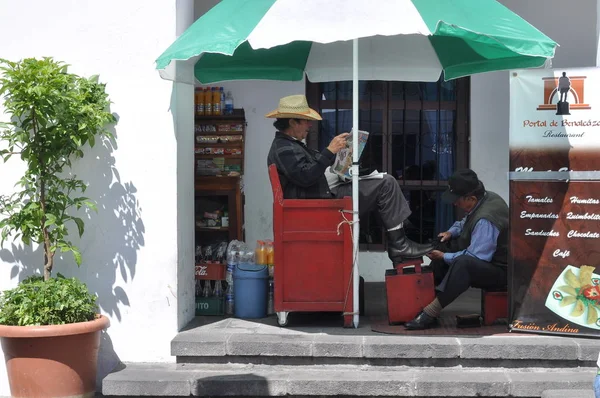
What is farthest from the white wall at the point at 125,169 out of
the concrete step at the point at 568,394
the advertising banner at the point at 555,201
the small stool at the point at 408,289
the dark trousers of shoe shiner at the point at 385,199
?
the concrete step at the point at 568,394

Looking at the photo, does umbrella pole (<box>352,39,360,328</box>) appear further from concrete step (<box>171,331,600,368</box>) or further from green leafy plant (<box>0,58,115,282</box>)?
green leafy plant (<box>0,58,115,282</box>)

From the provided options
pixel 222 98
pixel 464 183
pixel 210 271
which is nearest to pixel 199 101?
pixel 222 98

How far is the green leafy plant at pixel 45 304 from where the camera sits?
19.7 feet

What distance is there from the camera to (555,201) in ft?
21.1

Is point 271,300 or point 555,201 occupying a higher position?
point 555,201

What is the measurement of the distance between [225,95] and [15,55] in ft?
9.04

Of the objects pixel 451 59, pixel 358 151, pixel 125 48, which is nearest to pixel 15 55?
pixel 125 48

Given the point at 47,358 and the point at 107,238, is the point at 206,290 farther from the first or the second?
the point at 47,358

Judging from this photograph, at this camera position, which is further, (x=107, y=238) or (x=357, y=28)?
(x=107, y=238)

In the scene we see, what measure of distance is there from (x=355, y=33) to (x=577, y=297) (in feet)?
8.62

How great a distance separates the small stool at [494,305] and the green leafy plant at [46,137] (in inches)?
126

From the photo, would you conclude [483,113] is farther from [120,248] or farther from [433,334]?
[120,248]

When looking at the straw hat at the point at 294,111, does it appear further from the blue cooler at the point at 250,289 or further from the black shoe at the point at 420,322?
the black shoe at the point at 420,322

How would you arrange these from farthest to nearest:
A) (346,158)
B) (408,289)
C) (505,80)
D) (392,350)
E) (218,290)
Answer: (505,80), (218,290), (346,158), (408,289), (392,350)
